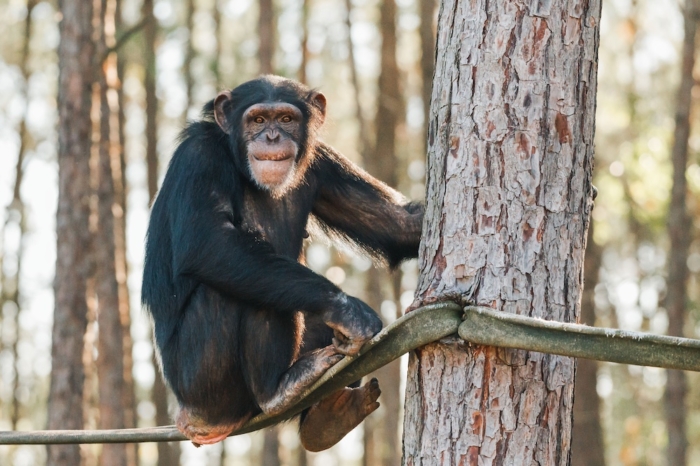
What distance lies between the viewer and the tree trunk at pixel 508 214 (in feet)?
11.0

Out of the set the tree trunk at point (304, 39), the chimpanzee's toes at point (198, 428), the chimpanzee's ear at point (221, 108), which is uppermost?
the tree trunk at point (304, 39)

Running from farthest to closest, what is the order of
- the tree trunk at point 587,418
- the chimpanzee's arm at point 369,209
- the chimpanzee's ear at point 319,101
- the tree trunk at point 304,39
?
the tree trunk at point 304,39
the tree trunk at point 587,418
the chimpanzee's ear at point 319,101
the chimpanzee's arm at point 369,209

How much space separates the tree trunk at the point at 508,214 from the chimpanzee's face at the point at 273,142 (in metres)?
1.55

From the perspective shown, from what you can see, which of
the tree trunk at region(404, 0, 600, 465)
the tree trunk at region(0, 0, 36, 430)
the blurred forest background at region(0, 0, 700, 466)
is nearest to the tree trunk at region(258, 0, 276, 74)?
the blurred forest background at region(0, 0, 700, 466)

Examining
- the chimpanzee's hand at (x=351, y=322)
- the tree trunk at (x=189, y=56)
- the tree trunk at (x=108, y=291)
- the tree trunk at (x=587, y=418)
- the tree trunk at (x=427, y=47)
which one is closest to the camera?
the chimpanzee's hand at (x=351, y=322)

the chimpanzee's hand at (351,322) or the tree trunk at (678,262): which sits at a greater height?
the tree trunk at (678,262)

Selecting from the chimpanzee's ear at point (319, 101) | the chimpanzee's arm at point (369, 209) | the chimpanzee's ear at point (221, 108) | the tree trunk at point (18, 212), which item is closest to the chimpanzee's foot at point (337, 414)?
the chimpanzee's arm at point (369, 209)

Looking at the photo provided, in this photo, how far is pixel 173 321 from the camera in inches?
191

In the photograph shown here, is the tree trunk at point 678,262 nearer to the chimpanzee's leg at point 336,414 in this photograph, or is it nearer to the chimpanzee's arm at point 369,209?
the chimpanzee's arm at point 369,209

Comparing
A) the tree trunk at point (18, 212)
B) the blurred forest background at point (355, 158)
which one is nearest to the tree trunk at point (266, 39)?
the blurred forest background at point (355, 158)

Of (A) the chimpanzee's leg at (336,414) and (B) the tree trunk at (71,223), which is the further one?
(B) the tree trunk at (71,223)

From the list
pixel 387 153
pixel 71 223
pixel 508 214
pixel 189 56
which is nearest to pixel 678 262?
pixel 387 153

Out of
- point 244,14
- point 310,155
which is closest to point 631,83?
point 244,14

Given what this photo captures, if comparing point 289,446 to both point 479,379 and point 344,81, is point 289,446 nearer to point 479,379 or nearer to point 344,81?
point 344,81
